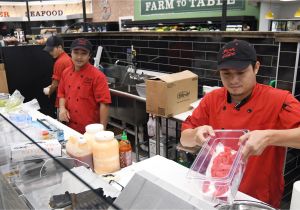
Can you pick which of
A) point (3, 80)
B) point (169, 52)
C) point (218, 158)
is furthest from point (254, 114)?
point (3, 80)

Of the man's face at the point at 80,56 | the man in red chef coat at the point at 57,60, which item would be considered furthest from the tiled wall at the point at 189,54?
the man's face at the point at 80,56

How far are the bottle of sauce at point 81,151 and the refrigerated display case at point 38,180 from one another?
0.67 ft

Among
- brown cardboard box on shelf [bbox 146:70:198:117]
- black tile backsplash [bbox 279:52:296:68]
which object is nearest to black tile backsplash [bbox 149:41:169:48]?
brown cardboard box on shelf [bbox 146:70:198:117]

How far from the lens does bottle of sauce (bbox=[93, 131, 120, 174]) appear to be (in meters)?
1.67

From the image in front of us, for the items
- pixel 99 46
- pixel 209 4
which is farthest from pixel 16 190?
pixel 209 4

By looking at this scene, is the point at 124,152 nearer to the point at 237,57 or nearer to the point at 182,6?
the point at 237,57

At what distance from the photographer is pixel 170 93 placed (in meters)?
3.11

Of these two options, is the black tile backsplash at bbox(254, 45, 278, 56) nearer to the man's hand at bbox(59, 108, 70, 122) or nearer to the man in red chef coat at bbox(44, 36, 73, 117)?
the man's hand at bbox(59, 108, 70, 122)

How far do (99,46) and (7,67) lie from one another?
159cm

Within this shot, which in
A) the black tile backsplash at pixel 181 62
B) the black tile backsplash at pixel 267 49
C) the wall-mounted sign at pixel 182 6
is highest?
the wall-mounted sign at pixel 182 6

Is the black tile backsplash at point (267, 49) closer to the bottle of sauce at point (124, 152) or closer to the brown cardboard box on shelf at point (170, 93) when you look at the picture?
the brown cardboard box on shelf at point (170, 93)

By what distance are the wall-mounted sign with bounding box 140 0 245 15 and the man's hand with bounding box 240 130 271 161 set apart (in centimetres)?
618

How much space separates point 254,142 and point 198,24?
6.48 m

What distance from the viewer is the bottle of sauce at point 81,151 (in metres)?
1.70
